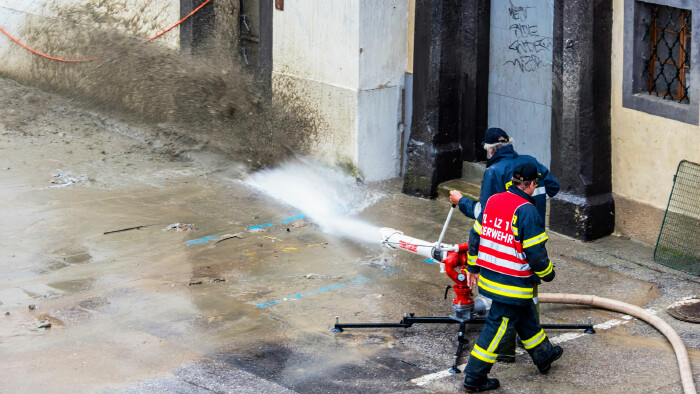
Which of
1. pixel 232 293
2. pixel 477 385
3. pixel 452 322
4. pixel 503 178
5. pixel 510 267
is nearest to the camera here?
pixel 510 267

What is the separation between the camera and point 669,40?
Answer: 32.7ft

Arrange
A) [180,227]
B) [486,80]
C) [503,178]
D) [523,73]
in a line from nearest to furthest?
1. [503,178]
2. [180,227]
3. [523,73]
4. [486,80]

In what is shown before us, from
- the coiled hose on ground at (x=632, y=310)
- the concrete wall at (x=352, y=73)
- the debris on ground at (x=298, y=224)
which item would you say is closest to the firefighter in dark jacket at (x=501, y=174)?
the coiled hose on ground at (x=632, y=310)

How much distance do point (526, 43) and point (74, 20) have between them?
7607 millimetres

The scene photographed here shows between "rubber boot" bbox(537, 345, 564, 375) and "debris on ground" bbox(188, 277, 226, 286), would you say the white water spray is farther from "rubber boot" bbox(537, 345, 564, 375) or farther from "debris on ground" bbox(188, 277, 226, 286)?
"rubber boot" bbox(537, 345, 564, 375)

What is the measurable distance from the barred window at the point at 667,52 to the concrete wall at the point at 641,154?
9.7 inches

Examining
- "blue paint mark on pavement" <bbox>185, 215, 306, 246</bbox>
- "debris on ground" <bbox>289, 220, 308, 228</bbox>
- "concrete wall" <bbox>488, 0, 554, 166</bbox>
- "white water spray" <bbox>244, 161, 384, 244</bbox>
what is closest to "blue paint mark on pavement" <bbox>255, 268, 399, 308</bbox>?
"white water spray" <bbox>244, 161, 384, 244</bbox>

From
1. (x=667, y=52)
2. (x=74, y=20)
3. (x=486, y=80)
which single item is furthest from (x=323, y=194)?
(x=74, y=20)

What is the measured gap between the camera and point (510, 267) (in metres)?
7.05

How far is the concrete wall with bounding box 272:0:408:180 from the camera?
1220 centimetres

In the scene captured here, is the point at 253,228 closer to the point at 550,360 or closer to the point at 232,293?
the point at 232,293

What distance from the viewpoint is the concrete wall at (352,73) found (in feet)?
40.0

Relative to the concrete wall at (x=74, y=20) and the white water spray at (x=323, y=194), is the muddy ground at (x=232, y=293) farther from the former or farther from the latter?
the concrete wall at (x=74, y=20)

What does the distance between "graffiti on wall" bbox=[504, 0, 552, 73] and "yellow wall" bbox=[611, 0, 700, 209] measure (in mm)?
1110
